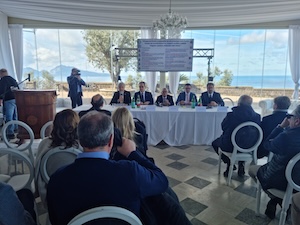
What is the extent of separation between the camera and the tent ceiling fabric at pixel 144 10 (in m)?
4.91

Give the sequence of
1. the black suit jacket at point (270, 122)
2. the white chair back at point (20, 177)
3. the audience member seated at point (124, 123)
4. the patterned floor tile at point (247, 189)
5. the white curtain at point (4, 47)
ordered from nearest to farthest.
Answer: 1. the white chair back at point (20, 177)
2. the audience member seated at point (124, 123)
3. the patterned floor tile at point (247, 189)
4. the black suit jacket at point (270, 122)
5. the white curtain at point (4, 47)

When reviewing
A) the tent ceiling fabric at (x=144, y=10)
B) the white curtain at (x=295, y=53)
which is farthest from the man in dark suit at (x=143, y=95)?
the white curtain at (x=295, y=53)

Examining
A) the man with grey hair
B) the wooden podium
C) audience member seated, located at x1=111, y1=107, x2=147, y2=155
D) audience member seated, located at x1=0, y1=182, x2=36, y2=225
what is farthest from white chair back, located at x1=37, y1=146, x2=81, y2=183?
the wooden podium

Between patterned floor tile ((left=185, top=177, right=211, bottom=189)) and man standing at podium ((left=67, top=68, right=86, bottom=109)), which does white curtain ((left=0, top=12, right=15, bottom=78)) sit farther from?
patterned floor tile ((left=185, top=177, right=211, bottom=189))

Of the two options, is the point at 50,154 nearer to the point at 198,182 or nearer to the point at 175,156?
the point at 198,182

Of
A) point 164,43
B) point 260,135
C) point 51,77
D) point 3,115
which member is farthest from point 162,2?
point 51,77

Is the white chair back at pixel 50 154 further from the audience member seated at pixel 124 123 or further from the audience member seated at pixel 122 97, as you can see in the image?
the audience member seated at pixel 122 97

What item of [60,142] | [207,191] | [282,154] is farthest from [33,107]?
[282,154]

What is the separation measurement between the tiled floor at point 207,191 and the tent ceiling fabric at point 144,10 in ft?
10.5

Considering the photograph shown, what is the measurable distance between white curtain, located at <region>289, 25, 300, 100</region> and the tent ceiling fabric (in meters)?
0.39

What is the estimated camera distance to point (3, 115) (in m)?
5.18

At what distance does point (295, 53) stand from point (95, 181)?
8.00m

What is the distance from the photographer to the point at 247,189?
2.78 m

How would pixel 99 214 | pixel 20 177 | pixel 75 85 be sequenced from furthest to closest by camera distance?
pixel 75 85 < pixel 20 177 < pixel 99 214
